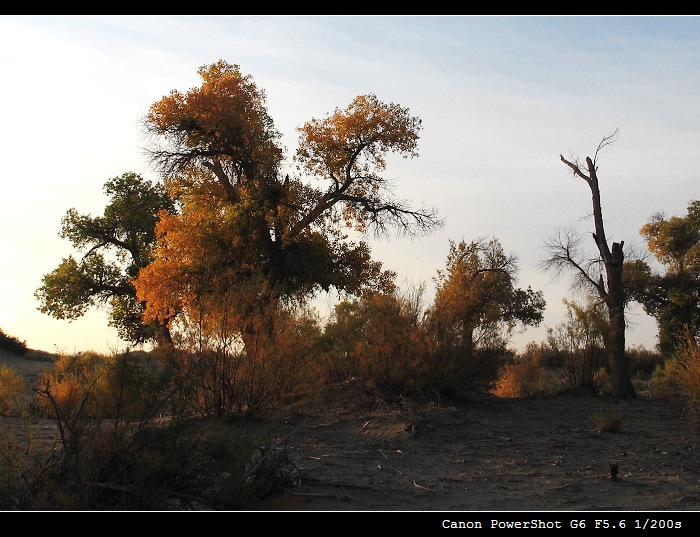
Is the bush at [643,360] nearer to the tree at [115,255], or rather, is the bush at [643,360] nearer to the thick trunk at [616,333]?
the thick trunk at [616,333]

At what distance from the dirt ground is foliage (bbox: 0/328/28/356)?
19.8m

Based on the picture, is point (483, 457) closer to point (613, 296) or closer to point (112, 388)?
point (112, 388)

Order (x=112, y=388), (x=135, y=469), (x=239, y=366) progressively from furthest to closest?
(x=239, y=366)
(x=112, y=388)
(x=135, y=469)

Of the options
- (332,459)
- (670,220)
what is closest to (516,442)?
(332,459)

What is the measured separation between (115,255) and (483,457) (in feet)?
77.4

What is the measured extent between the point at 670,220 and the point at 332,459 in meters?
29.1

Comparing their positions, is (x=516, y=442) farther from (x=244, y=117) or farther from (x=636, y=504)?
(x=244, y=117)

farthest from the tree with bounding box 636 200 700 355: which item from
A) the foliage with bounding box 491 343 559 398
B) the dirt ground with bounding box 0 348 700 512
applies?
the dirt ground with bounding box 0 348 700 512

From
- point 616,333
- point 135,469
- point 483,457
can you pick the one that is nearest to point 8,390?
point 135,469

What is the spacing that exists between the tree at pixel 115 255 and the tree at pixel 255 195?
24.3 ft

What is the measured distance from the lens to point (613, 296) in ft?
67.6

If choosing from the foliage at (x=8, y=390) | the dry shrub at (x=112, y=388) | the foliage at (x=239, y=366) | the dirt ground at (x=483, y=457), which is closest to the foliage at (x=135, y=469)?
the dry shrub at (x=112, y=388)

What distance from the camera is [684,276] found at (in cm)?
3231
